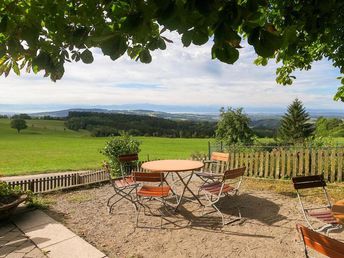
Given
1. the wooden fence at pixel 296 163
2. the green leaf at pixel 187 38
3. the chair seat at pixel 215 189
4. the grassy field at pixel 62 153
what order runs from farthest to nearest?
the grassy field at pixel 62 153, the wooden fence at pixel 296 163, the chair seat at pixel 215 189, the green leaf at pixel 187 38

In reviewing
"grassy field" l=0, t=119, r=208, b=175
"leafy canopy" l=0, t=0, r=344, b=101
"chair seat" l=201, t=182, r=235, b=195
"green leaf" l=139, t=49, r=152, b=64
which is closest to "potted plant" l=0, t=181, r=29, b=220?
"chair seat" l=201, t=182, r=235, b=195

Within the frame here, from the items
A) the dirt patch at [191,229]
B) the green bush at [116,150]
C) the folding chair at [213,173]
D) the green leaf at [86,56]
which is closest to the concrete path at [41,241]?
the dirt patch at [191,229]

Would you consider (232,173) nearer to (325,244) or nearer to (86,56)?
(325,244)

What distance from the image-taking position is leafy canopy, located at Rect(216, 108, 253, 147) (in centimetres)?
1925

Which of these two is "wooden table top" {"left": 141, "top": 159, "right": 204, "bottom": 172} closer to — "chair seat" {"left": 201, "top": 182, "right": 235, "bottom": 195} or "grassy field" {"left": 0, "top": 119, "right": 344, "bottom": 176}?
"chair seat" {"left": 201, "top": 182, "right": 235, "bottom": 195}

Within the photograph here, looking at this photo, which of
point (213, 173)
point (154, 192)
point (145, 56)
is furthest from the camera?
point (213, 173)

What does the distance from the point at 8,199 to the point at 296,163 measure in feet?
29.0

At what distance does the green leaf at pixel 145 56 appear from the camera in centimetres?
248

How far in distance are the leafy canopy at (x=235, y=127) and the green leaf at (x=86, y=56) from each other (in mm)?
17320

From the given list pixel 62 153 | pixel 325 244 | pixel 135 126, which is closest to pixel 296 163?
pixel 325 244

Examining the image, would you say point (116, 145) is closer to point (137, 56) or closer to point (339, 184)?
point (339, 184)

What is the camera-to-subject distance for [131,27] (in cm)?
164

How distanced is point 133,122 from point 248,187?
252 ft

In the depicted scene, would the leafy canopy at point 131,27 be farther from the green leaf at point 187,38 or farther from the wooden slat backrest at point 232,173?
the wooden slat backrest at point 232,173
